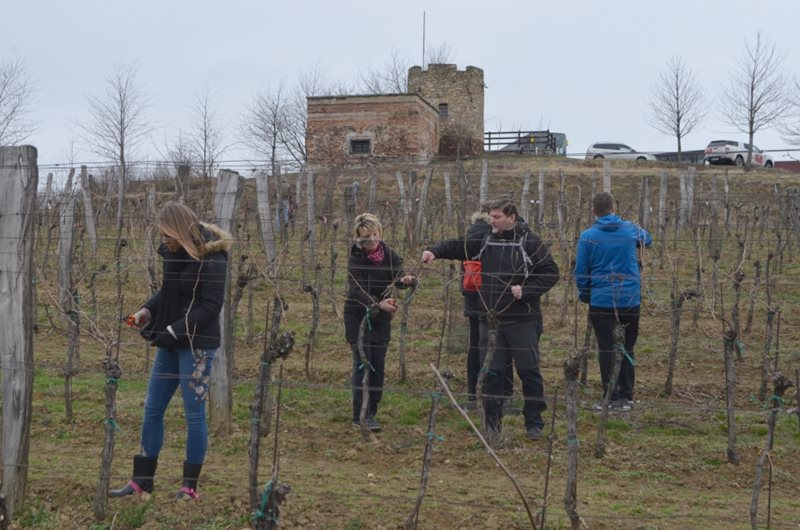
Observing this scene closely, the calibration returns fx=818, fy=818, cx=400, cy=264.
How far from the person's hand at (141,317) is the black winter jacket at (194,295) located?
2.0 inches

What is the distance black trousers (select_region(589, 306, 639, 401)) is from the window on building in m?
21.8

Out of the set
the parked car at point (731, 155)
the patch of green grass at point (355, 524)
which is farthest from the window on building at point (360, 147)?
the patch of green grass at point (355, 524)

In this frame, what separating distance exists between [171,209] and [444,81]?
30550 mm

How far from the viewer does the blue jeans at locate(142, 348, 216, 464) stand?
12.0ft

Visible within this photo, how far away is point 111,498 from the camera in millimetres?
3793

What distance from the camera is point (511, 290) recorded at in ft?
15.4

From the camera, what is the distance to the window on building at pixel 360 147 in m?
26.7

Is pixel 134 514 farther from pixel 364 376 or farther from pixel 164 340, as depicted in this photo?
pixel 364 376

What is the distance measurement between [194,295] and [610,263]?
2825 millimetres

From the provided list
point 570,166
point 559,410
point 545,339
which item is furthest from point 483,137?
point 559,410

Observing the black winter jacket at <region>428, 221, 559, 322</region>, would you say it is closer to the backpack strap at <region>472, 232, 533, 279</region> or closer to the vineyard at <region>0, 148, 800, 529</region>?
the backpack strap at <region>472, 232, 533, 279</region>

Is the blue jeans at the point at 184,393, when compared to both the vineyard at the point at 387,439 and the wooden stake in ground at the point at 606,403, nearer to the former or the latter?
the vineyard at the point at 387,439

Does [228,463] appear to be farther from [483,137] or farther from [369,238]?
[483,137]

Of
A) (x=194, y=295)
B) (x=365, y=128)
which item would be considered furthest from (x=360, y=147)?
(x=194, y=295)
